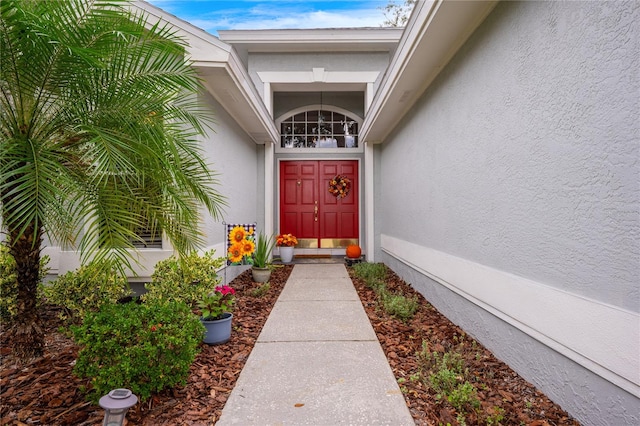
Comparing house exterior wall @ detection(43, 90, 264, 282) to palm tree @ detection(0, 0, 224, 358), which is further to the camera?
house exterior wall @ detection(43, 90, 264, 282)

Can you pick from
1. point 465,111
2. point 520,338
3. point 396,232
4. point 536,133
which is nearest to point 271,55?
point 396,232

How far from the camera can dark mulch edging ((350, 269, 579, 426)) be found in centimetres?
187

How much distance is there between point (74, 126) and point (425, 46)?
3020 millimetres

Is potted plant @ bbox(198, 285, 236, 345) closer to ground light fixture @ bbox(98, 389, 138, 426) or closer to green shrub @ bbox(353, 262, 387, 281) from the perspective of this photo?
ground light fixture @ bbox(98, 389, 138, 426)

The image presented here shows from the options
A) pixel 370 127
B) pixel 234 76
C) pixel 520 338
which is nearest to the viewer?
pixel 520 338

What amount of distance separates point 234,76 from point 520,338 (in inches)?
152

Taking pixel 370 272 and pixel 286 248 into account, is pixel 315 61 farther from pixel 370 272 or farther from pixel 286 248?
pixel 370 272

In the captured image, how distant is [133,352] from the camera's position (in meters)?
1.88

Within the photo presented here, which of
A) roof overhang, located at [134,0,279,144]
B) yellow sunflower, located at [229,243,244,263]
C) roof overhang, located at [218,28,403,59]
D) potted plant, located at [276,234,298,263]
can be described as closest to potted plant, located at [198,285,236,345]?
yellow sunflower, located at [229,243,244,263]

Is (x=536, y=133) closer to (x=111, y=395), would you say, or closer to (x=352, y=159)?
(x=111, y=395)

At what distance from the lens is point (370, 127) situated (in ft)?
20.7

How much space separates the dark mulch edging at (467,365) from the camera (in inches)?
73.5

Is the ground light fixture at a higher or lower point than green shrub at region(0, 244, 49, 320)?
lower

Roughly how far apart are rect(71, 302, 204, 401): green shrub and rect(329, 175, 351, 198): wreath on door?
241 inches
